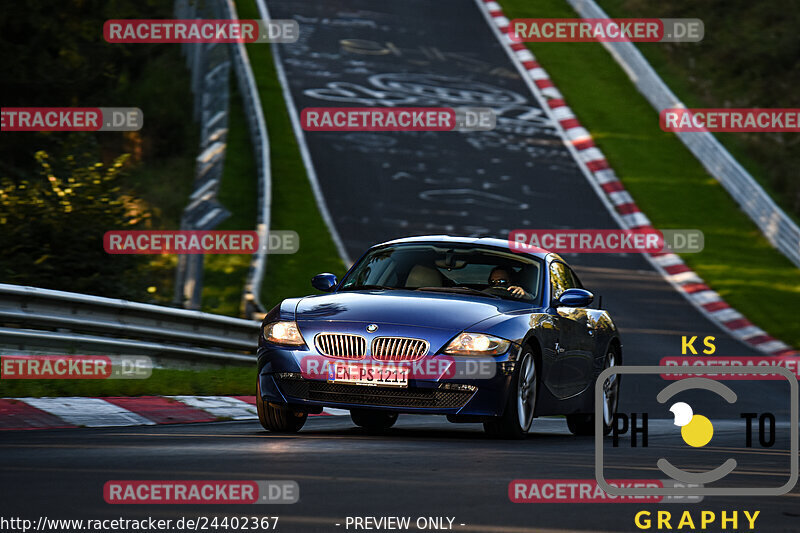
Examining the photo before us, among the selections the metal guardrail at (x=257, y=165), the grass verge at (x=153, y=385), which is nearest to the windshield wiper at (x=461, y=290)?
the grass verge at (x=153, y=385)

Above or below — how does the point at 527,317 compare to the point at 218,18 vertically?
below

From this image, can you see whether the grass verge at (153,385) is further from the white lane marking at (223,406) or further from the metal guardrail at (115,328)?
the metal guardrail at (115,328)

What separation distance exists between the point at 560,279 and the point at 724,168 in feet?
64.6

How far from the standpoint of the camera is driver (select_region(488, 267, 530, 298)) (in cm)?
1034

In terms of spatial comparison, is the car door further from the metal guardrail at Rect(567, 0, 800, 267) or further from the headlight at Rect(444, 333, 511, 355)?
the metal guardrail at Rect(567, 0, 800, 267)

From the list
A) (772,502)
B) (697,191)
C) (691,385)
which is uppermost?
(697,191)

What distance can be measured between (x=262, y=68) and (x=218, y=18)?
2.47 metres

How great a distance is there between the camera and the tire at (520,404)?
30.4ft

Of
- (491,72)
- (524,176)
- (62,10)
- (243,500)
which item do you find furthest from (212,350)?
(491,72)

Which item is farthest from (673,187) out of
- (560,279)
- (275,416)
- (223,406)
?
(275,416)

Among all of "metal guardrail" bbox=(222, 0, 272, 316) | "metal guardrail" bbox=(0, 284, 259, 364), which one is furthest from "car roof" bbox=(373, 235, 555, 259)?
"metal guardrail" bbox=(222, 0, 272, 316)

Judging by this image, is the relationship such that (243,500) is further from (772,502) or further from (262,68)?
(262,68)

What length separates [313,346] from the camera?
9.14 meters

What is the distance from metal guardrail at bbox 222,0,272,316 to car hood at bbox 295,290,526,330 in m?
6.78
